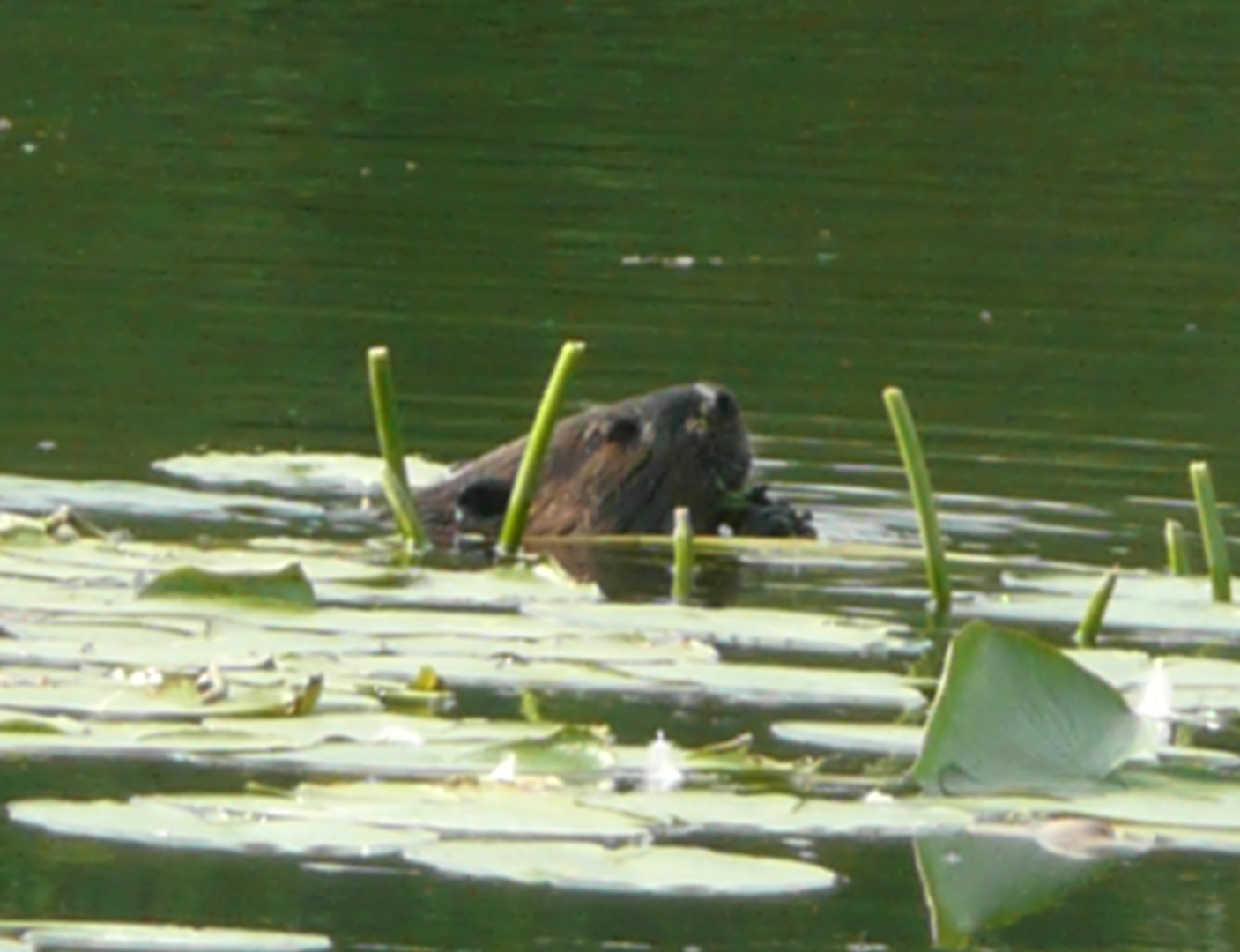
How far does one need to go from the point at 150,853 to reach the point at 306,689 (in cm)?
87

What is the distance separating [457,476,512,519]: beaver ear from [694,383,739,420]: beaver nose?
1.76 ft

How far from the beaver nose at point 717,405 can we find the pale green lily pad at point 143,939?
4759mm

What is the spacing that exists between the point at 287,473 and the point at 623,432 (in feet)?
3.32

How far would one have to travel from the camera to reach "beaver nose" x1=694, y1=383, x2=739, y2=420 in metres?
9.70

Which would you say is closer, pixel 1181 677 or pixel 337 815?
pixel 337 815

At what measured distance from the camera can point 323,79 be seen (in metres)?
24.0

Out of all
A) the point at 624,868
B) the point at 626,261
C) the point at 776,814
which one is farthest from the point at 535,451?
the point at 626,261

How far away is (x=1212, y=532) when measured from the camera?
25.5 feet

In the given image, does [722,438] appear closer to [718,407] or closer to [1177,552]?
[718,407]

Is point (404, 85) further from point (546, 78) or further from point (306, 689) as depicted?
point (306, 689)

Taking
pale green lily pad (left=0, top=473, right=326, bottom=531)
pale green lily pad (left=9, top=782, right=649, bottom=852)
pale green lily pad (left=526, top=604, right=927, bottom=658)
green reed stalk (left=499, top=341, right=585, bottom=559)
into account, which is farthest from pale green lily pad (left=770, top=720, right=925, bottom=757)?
pale green lily pad (left=0, top=473, right=326, bottom=531)

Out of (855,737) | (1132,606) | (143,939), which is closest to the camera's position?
(143,939)

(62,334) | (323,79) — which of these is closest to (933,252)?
(62,334)

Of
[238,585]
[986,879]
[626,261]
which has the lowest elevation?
[986,879]
